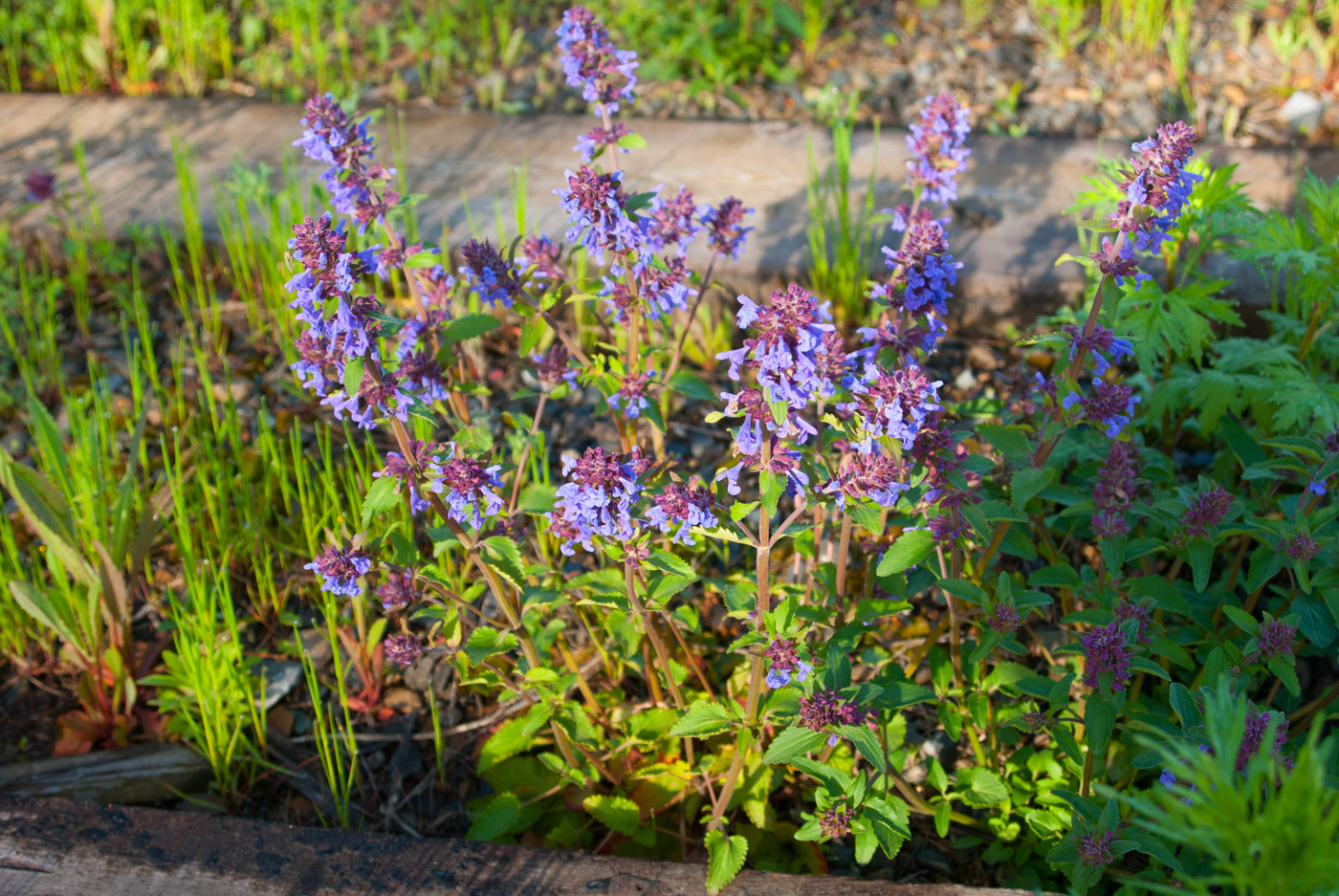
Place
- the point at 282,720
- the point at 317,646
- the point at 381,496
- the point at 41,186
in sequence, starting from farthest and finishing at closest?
the point at 41,186 → the point at 317,646 → the point at 282,720 → the point at 381,496

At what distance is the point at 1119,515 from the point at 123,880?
7.09 feet

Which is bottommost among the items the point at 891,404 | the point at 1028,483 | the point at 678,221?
the point at 1028,483

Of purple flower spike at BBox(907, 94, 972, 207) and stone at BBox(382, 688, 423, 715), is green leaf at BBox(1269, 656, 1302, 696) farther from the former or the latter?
stone at BBox(382, 688, 423, 715)

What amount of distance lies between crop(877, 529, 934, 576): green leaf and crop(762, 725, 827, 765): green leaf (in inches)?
14.1

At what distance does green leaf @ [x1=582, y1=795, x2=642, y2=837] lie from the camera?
6.95 ft

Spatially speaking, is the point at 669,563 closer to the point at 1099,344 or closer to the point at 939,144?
the point at 1099,344

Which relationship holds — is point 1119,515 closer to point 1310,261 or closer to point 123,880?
point 1310,261

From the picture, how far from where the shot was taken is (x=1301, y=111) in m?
4.43

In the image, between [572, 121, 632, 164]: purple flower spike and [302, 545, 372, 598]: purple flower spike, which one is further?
[572, 121, 632, 164]: purple flower spike

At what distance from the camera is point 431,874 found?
189 cm

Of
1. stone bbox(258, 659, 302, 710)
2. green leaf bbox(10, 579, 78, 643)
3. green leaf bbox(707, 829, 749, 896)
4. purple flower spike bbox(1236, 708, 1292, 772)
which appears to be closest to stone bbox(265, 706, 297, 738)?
stone bbox(258, 659, 302, 710)

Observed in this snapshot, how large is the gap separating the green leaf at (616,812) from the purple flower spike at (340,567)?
0.75 metres

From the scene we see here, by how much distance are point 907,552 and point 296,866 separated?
1.37 metres

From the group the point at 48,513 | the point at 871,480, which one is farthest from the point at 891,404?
the point at 48,513
